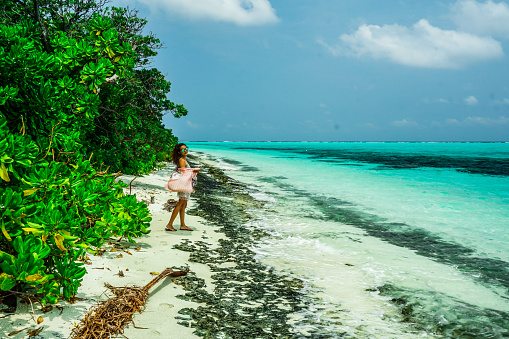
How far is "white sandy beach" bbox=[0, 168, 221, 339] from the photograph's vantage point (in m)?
3.32

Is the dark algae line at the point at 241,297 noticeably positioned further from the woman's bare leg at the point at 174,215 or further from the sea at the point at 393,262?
the woman's bare leg at the point at 174,215

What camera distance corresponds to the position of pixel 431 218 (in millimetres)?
13125

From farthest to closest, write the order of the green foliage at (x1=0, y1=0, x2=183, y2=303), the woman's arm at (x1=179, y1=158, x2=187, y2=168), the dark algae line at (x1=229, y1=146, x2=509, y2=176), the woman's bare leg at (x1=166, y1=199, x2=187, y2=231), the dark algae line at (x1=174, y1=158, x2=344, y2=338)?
the dark algae line at (x1=229, y1=146, x2=509, y2=176), the woman's bare leg at (x1=166, y1=199, x2=187, y2=231), the woman's arm at (x1=179, y1=158, x2=187, y2=168), the dark algae line at (x1=174, y1=158, x2=344, y2=338), the green foliage at (x1=0, y1=0, x2=183, y2=303)

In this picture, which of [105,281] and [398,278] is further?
[398,278]

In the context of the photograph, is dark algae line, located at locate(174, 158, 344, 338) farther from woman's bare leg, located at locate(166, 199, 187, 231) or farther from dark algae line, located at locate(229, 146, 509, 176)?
dark algae line, located at locate(229, 146, 509, 176)

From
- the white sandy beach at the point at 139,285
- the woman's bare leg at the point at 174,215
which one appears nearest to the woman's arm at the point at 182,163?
the woman's bare leg at the point at 174,215

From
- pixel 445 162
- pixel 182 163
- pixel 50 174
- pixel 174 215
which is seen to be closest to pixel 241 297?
pixel 50 174

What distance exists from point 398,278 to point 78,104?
6005 mm

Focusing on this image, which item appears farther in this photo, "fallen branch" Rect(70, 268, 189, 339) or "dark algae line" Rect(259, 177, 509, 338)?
"dark algae line" Rect(259, 177, 509, 338)

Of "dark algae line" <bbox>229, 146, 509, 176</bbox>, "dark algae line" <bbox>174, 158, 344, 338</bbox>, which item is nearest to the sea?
"dark algae line" <bbox>174, 158, 344, 338</bbox>

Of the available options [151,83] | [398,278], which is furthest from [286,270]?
[151,83]

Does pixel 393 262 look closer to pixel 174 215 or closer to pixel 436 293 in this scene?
pixel 436 293

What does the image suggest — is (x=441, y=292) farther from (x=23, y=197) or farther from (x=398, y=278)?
(x=23, y=197)

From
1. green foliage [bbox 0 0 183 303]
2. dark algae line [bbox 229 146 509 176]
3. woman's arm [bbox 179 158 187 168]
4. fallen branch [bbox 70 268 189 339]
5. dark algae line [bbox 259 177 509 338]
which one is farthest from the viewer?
dark algae line [bbox 229 146 509 176]
